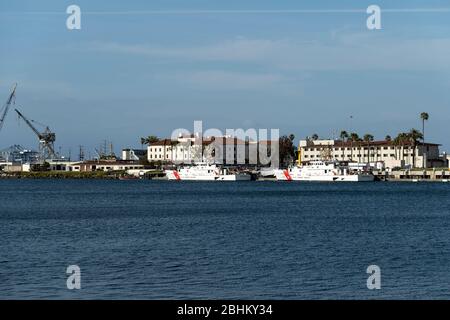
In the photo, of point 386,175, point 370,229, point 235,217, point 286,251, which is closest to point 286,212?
point 235,217

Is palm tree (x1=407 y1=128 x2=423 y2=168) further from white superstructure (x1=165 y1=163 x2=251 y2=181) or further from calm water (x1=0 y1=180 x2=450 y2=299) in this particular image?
calm water (x1=0 y1=180 x2=450 y2=299)

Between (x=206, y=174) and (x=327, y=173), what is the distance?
30.0 metres

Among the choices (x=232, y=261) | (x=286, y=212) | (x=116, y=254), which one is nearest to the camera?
(x=232, y=261)

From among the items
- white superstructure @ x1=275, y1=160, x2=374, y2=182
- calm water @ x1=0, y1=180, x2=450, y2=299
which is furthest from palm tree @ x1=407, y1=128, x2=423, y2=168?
calm water @ x1=0, y1=180, x2=450, y2=299

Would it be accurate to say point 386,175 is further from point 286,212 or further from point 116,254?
point 116,254

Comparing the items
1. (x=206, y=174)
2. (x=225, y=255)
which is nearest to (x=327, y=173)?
(x=206, y=174)

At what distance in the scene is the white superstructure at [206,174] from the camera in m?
186

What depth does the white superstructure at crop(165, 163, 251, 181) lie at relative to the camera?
18625 centimetres

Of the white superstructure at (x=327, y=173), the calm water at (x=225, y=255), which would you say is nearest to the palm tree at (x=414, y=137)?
the white superstructure at (x=327, y=173)

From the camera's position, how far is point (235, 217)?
63.0m

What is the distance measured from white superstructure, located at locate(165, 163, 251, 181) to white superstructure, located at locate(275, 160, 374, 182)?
1471 cm

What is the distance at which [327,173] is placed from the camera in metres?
170

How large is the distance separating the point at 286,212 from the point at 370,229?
63.1 feet
